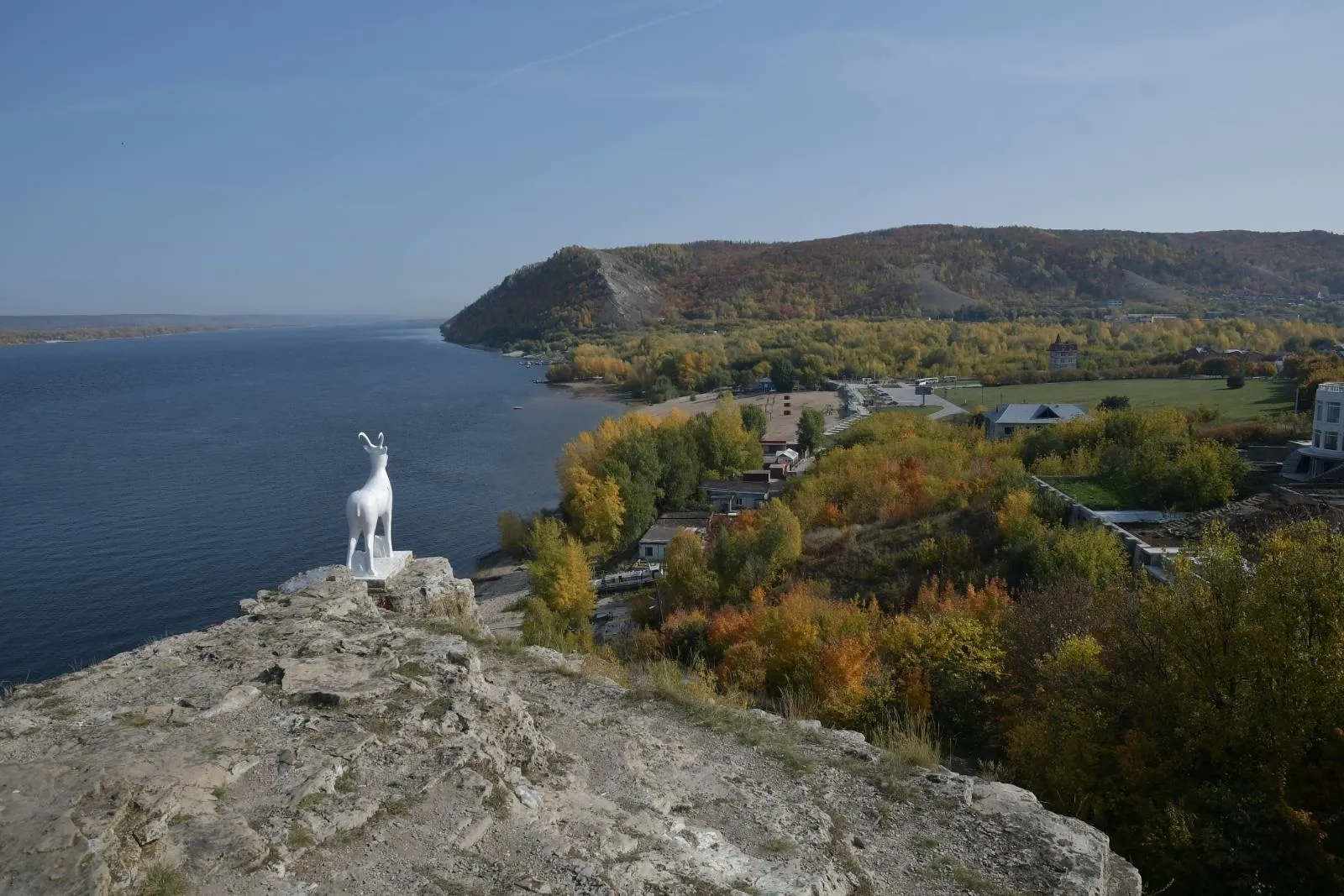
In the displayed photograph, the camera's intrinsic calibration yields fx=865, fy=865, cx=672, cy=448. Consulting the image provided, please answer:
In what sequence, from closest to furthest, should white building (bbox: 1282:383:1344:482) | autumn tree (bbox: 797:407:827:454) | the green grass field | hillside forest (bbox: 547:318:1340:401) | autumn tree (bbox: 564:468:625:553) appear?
the green grass field, white building (bbox: 1282:383:1344:482), autumn tree (bbox: 564:468:625:553), autumn tree (bbox: 797:407:827:454), hillside forest (bbox: 547:318:1340:401)

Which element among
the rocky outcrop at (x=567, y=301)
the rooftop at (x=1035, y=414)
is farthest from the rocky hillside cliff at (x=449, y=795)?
the rocky outcrop at (x=567, y=301)

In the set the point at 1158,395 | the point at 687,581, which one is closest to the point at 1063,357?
the point at 1158,395

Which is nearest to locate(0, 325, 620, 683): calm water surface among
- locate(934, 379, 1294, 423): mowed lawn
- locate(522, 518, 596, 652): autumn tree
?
locate(522, 518, 596, 652): autumn tree

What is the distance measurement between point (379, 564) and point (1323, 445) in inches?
1045

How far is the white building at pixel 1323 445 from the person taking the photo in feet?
80.3

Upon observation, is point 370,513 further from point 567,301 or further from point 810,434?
point 567,301

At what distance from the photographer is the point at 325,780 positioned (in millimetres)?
6492

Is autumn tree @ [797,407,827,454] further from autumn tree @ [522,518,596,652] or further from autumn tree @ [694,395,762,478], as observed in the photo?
autumn tree @ [522,518,596,652]

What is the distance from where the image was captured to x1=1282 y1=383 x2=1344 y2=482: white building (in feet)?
80.3

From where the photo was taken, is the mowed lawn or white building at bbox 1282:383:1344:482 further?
the mowed lawn

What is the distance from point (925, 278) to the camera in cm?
14525

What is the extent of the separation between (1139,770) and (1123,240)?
6947 inches

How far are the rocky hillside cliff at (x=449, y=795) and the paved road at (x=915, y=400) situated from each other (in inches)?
1563

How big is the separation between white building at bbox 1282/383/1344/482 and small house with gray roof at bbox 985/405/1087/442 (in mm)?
12604
